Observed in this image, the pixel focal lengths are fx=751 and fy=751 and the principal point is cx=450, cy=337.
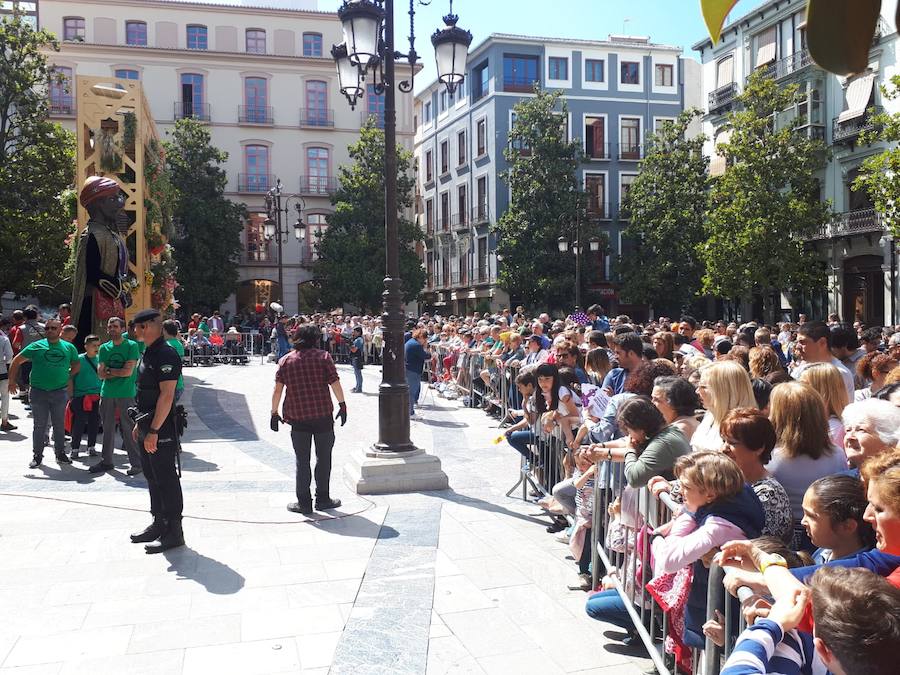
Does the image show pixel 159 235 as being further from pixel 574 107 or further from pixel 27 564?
pixel 574 107

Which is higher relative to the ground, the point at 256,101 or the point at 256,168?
the point at 256,101

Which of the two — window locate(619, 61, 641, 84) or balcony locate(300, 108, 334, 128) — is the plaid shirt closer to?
balcony locate(300, 108, 334, 128)

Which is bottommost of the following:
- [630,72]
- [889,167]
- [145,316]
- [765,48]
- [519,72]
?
[145,316]

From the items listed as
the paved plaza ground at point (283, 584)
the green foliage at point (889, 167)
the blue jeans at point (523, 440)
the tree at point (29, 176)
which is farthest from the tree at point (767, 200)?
the tree at point (29, 176)

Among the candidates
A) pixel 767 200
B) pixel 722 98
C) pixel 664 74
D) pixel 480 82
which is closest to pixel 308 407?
pixel 767 200

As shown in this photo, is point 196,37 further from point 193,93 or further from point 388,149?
point 388,149

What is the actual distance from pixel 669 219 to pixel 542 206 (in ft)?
19.1

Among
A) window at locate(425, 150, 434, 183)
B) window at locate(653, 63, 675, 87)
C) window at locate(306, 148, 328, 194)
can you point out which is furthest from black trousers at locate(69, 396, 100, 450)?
window at locate(425, 150, 434, 183)

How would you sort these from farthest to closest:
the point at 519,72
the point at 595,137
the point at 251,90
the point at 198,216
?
the point at 251,90 → the point at 595,137 → the point at 519,72 → the point at 198,216

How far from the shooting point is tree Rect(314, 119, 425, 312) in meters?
36.8

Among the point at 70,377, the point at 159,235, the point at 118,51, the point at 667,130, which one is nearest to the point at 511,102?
the point at 667,130

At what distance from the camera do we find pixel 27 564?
5660mm

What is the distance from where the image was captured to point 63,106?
39969mm

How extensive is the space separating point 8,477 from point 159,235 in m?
5.73
